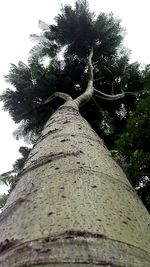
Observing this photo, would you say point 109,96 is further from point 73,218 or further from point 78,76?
point 73,218

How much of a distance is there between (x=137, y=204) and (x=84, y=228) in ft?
1.77

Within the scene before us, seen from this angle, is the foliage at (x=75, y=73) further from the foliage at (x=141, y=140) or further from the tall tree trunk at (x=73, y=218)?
the tall tree trunk at (x=73, y=218)

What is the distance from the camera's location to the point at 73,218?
1057mm

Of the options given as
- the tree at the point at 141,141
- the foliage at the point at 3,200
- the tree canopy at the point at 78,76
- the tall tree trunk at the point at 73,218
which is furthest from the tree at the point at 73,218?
the tree canopy at the point at 78,76

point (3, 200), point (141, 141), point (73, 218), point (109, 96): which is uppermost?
point (109, 96)

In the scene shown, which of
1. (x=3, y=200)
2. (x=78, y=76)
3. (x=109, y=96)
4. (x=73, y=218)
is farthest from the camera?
(x=78, y=76)

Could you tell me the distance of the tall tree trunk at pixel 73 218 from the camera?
924 millimetres

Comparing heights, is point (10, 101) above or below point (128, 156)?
above

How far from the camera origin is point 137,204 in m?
1.49

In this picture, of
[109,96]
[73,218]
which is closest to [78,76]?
[109,96]

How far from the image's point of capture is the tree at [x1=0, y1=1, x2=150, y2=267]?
926 millimetres

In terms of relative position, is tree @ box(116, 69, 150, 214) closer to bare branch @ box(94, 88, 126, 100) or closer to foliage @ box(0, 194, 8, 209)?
foliage @ box(0, 194, 8, 209)

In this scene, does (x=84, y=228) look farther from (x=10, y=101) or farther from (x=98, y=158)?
(x=10, y=101)

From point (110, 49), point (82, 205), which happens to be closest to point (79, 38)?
point (110, 49)
